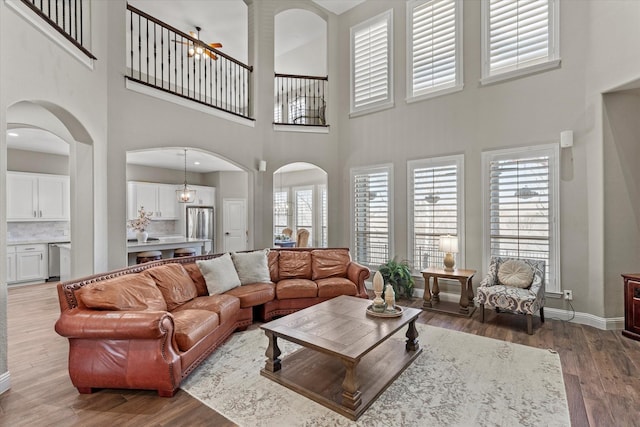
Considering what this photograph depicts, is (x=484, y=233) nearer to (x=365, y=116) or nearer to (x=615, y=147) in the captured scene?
(x=615, y=147)

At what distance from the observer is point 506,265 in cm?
433

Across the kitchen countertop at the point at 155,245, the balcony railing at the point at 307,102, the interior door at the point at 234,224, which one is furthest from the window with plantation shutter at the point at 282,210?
the kitchen countertop at the point at 155,245

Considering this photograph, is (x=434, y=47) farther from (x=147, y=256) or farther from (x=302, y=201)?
(x=147, y=256)

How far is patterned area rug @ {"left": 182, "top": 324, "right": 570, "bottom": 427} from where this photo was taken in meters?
2.21

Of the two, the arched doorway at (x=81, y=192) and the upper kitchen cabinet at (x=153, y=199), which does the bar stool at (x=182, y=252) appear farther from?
the arched doorway at (x=81, y=192)

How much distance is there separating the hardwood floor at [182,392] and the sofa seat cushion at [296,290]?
1688mm

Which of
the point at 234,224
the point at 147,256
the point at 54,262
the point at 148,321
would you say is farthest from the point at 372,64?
the point at 54,262

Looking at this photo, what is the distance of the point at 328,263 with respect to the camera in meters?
4.89

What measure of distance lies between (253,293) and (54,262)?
18.8ft

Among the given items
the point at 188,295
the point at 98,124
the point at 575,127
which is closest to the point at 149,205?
the point at 98,124

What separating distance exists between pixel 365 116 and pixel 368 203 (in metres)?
1.69

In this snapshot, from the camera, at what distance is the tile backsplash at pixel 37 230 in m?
6.79

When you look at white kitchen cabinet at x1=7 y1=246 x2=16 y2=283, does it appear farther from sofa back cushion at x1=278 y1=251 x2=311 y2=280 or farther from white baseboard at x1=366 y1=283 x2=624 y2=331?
white baseboard at x1=366 y1=283 x2=624 y2=331

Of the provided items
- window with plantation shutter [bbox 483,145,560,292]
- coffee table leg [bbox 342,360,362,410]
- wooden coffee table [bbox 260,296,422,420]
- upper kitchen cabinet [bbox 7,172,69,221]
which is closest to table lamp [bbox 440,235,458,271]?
window with plantation shutter [bbox 483,145,560,292]
